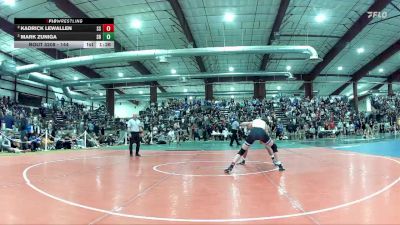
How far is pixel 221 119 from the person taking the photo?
30391 millimetres

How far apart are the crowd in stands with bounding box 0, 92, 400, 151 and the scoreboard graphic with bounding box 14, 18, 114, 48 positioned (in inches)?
446

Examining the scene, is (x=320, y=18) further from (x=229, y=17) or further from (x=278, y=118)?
(x=278, y=118)

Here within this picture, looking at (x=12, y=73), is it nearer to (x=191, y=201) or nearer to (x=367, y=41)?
(x=191, y=201)

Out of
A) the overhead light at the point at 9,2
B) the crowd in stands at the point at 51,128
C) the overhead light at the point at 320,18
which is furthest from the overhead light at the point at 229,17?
the overhead light at the point at 9,2

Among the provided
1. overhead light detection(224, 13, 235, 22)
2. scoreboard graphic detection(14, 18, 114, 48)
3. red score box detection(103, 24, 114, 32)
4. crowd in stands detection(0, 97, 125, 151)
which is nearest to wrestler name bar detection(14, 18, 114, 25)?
scoreboard graphic detection(14, 18, 114, 48)

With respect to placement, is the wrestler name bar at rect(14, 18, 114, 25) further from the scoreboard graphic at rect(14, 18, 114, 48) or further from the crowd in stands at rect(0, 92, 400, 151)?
the crowd in stands at rect(0, 92, 400, 151)

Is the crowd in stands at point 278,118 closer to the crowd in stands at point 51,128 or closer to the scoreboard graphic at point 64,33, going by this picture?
the crowd in stands at point 51,128

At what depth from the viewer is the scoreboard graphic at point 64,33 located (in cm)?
1283

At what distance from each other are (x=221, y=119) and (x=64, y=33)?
19453mm

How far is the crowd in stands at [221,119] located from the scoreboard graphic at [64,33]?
1133 centimetres

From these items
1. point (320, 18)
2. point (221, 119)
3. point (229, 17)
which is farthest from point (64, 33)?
point (221, 119)

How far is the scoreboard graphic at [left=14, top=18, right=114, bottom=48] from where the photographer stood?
12.8m

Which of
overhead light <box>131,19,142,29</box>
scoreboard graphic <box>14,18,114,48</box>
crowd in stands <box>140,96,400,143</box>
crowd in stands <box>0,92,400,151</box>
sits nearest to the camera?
scoreboard graphic <box>14,18,114,48</box>

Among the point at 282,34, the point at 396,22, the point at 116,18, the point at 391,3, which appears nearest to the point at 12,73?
the point at 116,18
